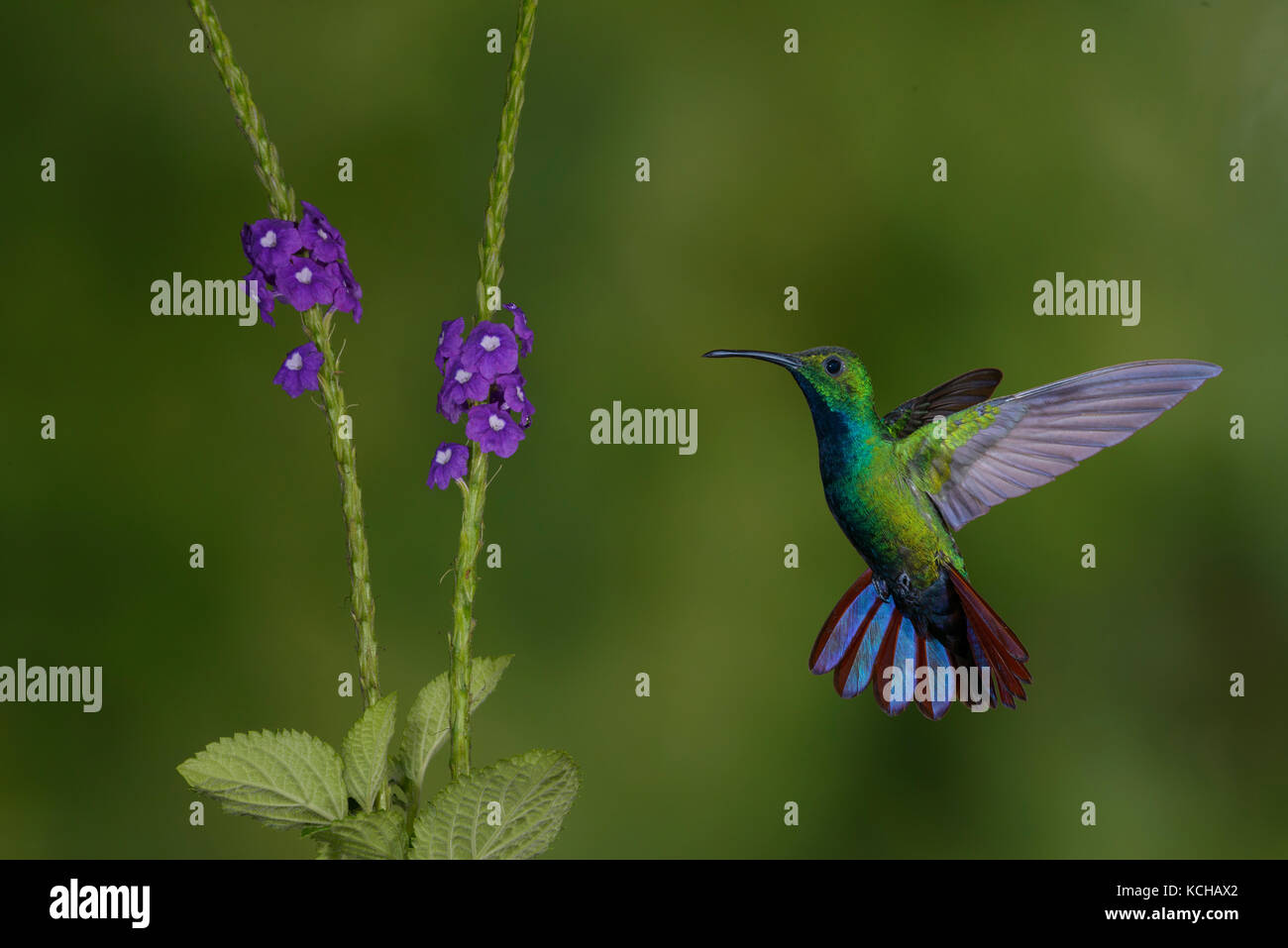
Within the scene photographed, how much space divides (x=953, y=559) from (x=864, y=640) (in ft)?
0.34

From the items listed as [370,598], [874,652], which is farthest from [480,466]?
[874,652]

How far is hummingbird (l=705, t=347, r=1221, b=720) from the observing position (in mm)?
886

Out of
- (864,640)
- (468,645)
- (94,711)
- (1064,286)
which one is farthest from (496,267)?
(94,711)

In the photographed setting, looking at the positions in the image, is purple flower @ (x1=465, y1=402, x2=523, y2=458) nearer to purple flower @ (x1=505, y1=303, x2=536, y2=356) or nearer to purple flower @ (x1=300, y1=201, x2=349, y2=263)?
purple flower @ (x1=505, y1=303, x2=536, y2=356)

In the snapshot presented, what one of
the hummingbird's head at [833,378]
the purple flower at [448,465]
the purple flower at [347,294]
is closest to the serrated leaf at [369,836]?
the purple flower at [448,465]

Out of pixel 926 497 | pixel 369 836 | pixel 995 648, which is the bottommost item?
pixel 369 836

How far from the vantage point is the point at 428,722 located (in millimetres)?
808

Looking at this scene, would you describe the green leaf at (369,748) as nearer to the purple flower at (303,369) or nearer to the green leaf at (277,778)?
the green leaf at (277,778)

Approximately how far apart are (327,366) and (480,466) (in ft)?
0.45

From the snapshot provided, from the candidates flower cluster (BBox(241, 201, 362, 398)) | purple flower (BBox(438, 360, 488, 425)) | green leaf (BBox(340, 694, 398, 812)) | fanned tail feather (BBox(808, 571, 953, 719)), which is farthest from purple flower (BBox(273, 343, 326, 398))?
fanned tail feather (BBox(808, 571, 953, 719))

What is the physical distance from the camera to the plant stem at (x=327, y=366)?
0.71 meters

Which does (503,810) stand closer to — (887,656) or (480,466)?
(480,466)

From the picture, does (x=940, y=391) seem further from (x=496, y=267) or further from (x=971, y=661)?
(x=496, y=267)

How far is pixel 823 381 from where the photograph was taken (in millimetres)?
905
